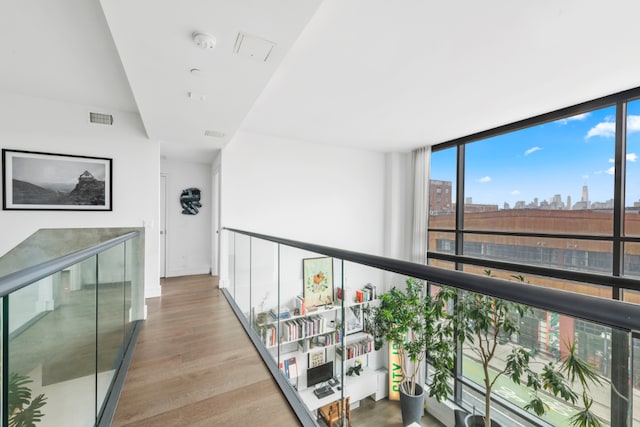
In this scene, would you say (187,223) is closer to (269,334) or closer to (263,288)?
(263,288)

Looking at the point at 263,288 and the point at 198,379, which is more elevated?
→ the point at 263,288

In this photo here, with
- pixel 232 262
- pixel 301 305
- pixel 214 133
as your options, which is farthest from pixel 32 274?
pixel 301 305

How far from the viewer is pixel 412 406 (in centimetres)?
110

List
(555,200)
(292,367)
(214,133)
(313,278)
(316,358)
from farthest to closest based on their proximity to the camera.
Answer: (313,278) < (316,358) < (292,367) < (555,200) < (214,133)

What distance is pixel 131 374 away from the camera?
1.98 meters

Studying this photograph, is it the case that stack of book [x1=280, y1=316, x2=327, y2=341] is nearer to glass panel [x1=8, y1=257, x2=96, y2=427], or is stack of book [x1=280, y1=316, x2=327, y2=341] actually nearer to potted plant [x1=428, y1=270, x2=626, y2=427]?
glass panel [x1=8, y1=257, x2=96, y2=427]

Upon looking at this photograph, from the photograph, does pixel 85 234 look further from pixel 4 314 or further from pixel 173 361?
pixel 4 314

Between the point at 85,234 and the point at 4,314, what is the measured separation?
133 inches

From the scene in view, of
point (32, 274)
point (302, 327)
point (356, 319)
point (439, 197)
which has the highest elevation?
point (439, 197)

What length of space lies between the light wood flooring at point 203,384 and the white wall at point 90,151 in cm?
147

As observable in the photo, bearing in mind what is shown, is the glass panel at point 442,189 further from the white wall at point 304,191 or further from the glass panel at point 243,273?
the glass panel at point 243,273

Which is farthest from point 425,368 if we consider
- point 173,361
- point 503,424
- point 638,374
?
point 173,361

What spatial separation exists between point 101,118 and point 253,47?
2.95 meters

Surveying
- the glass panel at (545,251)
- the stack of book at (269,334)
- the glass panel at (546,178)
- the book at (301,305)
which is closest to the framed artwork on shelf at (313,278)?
the book at (301,305)
